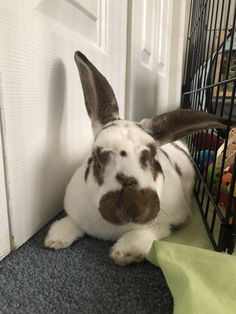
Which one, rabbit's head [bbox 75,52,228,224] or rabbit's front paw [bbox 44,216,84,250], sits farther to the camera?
rabbit's front paw [bbox 44,216,84,250]

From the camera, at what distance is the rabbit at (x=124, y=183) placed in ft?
2.04

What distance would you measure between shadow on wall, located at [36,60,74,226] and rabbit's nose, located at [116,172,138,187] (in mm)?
253

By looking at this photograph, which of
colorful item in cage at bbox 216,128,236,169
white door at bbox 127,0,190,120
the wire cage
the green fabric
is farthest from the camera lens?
white door at bbox 127,0,190,120

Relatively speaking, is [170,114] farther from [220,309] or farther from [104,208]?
[220,309]

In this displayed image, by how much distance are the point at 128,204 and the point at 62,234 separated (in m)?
0.24

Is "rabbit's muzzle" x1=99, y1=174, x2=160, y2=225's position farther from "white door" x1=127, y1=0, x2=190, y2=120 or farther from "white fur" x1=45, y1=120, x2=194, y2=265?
"white door" x1=127, y1=0, x2=190, y2=120

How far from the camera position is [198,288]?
508 millimetres

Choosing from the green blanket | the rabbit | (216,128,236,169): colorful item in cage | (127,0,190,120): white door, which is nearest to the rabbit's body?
the rabbit

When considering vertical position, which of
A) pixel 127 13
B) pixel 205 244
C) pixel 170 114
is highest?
pixel 127 13

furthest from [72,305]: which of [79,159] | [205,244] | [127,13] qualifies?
[127,13]

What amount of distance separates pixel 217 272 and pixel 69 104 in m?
0.59

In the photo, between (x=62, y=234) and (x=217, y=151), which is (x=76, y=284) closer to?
(x=62, y=234)

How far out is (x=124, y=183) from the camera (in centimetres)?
62

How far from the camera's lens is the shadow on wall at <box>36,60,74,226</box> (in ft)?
2.67
